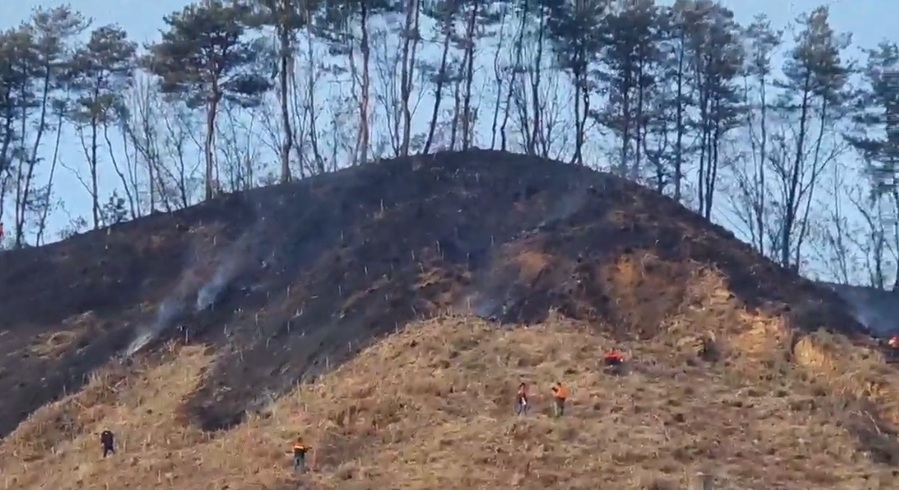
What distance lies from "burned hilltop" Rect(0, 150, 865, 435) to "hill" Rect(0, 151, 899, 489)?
10 cm

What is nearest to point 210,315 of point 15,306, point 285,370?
point 285,370

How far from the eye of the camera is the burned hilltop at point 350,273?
3262 centimetres

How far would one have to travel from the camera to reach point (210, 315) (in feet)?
117

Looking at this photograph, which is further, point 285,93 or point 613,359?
point 285,93

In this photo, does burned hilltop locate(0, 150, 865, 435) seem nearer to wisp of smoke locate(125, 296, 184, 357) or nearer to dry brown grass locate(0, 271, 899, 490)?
wisp of smoke locate(125, 296, 184, 357)

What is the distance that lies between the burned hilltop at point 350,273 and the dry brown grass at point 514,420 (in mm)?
1175

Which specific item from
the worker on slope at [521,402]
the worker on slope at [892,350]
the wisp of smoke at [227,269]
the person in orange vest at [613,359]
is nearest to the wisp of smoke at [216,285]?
the wisp of smoke at [227,269]

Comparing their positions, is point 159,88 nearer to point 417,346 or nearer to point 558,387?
point 417,346

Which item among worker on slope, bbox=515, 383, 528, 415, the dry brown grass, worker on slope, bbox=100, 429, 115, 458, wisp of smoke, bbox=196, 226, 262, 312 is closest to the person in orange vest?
the dry brown grass

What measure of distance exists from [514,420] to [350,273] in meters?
10.8

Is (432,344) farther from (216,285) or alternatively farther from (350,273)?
(216,285)

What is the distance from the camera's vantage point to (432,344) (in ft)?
101

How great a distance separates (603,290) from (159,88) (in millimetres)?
20218

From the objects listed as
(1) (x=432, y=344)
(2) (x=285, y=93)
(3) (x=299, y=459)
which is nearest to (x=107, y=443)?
(3) (x=299, y=459)
